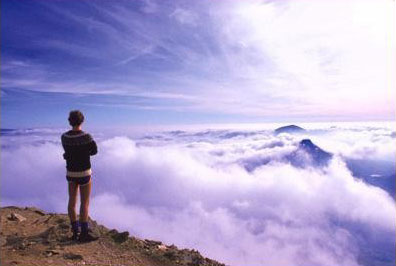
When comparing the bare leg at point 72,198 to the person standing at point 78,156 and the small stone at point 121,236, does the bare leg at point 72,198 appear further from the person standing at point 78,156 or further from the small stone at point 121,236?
the small stone at point 121,236

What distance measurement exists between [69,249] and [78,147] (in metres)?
2.80

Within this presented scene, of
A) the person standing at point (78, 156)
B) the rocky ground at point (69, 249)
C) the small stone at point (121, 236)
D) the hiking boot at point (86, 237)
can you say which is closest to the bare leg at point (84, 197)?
the person standing at point (78, 156)

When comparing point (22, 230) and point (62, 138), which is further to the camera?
point (22, 230)

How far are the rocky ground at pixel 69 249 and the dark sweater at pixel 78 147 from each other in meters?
2.34

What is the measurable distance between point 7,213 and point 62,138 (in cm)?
626

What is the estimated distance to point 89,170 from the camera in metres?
9.55

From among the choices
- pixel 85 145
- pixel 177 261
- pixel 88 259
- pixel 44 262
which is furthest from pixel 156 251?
pixel 85 145

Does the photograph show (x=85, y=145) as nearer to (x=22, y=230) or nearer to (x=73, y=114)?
(x=73, y=114)

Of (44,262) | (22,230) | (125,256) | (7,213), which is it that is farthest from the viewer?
(7,213)

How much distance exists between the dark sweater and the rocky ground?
2337mm

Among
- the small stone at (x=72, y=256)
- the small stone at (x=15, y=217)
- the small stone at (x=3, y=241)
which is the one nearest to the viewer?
Result: the small stone at (x=72, y=256)

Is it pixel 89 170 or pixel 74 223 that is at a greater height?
pixel 89 170

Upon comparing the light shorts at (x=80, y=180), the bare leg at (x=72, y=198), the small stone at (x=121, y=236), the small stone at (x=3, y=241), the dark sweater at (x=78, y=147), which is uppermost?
the dark sweater at (x=78, y=147)

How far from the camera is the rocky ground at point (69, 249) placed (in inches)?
356
